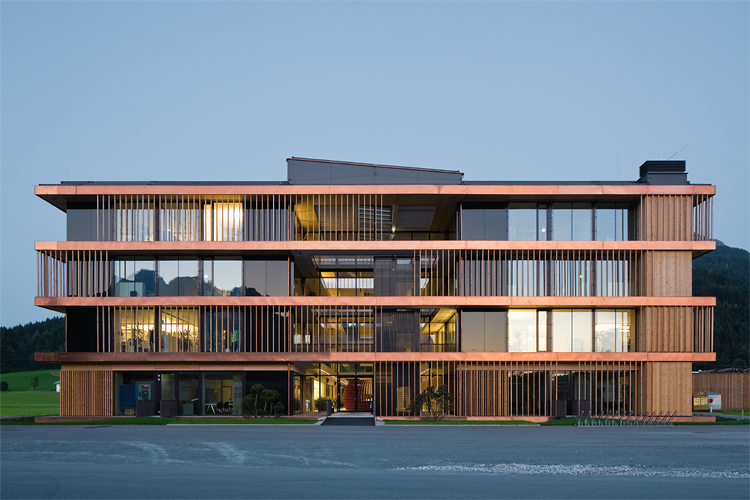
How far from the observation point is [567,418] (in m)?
35.3

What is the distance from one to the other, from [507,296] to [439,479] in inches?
976

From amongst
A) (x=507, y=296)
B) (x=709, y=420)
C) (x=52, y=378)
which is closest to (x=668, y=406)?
(x=709, y=420)

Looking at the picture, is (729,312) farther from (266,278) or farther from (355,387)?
(266,278)

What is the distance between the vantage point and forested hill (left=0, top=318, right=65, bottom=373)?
130m

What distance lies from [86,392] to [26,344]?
111000 mm

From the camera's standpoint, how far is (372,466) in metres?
14.7

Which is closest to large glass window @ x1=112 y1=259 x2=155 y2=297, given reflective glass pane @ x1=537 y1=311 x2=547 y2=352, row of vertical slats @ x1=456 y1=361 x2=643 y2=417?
row of vertical slats @ x1=456 y1=361 x2=643 y2=417

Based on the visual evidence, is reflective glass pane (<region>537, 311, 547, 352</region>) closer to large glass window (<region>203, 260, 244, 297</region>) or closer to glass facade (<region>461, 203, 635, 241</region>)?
glass facade (<region>461, 203, 635, 241</region>)

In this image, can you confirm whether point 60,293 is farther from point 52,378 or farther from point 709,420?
point 52,378

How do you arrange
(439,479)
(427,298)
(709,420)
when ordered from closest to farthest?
(439,479) < (709,420) < (427,298)

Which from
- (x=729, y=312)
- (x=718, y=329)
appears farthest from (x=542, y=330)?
(x=729, y=312)

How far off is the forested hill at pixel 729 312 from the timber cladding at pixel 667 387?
55.8 meters

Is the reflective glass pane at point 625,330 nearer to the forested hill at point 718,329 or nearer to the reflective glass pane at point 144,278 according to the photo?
the reflective glass pane at point 144,278

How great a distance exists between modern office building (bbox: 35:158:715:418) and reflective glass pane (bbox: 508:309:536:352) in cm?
8
